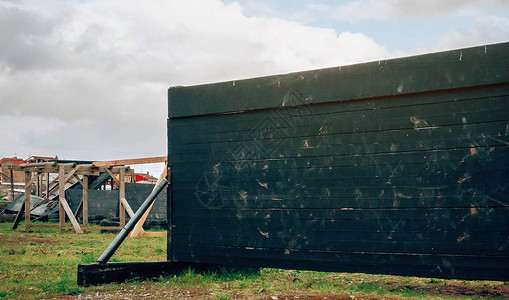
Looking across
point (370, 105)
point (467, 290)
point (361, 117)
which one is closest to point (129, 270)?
point (361, 117)

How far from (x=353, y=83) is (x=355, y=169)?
93cm

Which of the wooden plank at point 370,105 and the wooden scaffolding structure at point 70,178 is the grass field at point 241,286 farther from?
the wooden scaffolding structure at point 70,178

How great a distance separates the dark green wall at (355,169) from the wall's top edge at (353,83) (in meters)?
0.01

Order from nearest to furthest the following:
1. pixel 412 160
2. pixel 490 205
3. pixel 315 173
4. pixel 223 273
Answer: pixel 490 205 → pixel 412 160 → pixel 315 173 → pixel 223 273

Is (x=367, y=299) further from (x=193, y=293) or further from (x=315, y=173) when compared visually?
(x=193, y=293)

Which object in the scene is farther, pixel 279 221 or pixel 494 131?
pixel 279 221

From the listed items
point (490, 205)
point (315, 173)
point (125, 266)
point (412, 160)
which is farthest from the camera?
point (125, 266)

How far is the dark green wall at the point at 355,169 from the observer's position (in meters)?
4.36

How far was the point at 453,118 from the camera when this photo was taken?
4.47 metres

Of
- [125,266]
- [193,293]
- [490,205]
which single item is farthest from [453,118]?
[125,266]

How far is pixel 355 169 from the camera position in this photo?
482 centimetres

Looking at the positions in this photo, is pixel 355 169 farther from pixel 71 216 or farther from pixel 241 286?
pixel 71 216

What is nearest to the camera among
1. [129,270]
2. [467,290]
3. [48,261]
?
[467,290]

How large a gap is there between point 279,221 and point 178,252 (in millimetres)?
1533
